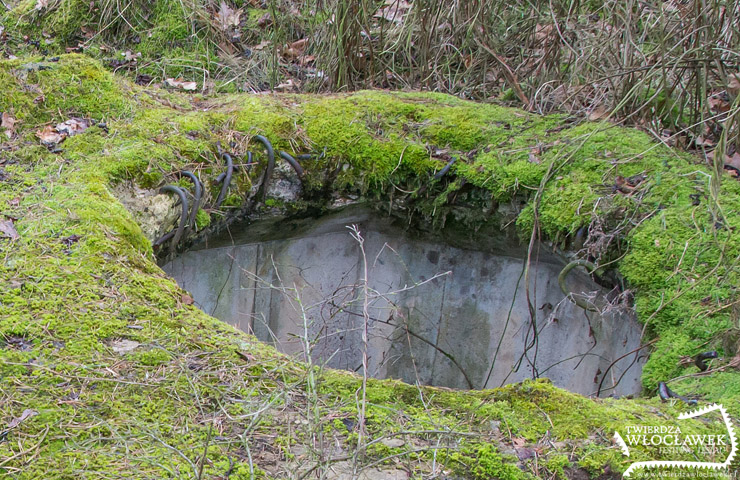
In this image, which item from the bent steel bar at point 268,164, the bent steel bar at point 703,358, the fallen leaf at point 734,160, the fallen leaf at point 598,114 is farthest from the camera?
the fallen leaf at point 598,114

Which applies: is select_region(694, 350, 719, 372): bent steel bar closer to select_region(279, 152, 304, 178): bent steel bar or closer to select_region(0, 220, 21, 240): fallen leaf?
select_region(279, 152, 304, 178): bent steel bar

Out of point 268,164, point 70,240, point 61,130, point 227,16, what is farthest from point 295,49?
point 70,240

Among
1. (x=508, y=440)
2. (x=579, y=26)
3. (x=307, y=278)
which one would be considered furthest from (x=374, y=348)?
(x=508, y=440)

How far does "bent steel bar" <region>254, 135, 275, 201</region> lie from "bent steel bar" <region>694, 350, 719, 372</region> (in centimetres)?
242

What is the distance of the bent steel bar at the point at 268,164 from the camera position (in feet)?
13.3

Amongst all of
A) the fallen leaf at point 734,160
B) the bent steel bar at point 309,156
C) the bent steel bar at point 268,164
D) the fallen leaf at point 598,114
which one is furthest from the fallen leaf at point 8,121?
the fallen leaf at point 734,160

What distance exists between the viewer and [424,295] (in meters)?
5.25

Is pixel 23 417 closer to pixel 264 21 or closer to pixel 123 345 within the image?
pixel 123 345

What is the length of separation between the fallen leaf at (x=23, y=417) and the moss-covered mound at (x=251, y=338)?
12mm

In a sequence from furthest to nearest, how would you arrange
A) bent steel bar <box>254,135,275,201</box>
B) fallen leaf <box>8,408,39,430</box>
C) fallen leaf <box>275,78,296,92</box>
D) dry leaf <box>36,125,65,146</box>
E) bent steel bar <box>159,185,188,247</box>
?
1. fallen leaf <box>275,78,296,92</box>
2. bent steel bar <box>254,135,275,201</box>
3. dry leaf <box>36,125,65,146</box>
4. bent steel bar <box>159,185,188,247</box>
5. fallen leaf <box>8,408,39,430</box>

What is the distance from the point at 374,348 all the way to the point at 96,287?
301 centimetres

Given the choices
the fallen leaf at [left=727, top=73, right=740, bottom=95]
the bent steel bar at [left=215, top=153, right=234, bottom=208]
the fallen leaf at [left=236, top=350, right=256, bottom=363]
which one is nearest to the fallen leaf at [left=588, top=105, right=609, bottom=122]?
the fallen leaf at [left=727, top=73, right=740, bottom=95]

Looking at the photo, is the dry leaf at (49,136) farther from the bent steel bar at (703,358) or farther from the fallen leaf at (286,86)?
the bent steel bar at (703,358)

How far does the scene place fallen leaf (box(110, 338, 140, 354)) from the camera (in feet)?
8.33
